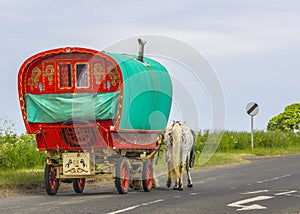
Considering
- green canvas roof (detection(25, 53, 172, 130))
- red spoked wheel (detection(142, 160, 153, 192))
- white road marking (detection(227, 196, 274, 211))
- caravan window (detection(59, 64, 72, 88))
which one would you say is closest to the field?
green canvas roof (detection(25, 53, 172, 130))

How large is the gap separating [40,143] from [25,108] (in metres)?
0.99

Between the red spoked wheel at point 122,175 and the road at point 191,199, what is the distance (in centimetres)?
22

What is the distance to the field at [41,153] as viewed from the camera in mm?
21891

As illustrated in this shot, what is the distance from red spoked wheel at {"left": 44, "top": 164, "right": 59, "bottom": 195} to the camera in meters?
18.7

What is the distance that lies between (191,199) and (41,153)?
13.3 m

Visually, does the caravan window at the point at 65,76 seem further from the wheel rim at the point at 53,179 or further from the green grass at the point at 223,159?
the green grass at the point at 223,159

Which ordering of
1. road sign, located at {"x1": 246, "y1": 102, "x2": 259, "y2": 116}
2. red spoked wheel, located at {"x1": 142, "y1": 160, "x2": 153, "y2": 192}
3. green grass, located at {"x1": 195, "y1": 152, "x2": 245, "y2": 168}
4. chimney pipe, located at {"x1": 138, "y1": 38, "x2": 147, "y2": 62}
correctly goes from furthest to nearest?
road sign, located at {"x1": 246, "y1": 102, "x2": 259, "y2": 116} < green grass, located at {"x1": 195, "y1": 152, "x2": 245, "y2": 168} < chimney pipe, located at {"x1": 138, "y1": 38, "x2": 147, "y2": 62} < red spoked wheel, located at {"x1": 142, "y1": 160, "x2": 153, "y2": 192}

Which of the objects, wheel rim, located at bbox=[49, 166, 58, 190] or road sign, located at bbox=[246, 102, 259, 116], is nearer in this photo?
wheel rim, located at bbox=[49, 166, 58, 190]

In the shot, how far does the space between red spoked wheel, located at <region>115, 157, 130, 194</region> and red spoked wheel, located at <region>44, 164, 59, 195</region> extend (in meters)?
1.70

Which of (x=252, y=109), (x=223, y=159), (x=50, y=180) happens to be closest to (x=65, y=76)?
(x=50, y=180)

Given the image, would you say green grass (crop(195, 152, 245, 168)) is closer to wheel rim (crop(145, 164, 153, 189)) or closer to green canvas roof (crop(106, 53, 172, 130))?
green canvas roof (crop(106, 53, 172, 130))

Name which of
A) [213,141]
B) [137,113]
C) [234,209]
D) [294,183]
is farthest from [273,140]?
[234,209]

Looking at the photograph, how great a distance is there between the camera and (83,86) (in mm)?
18625

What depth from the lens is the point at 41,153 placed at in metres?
29.0
